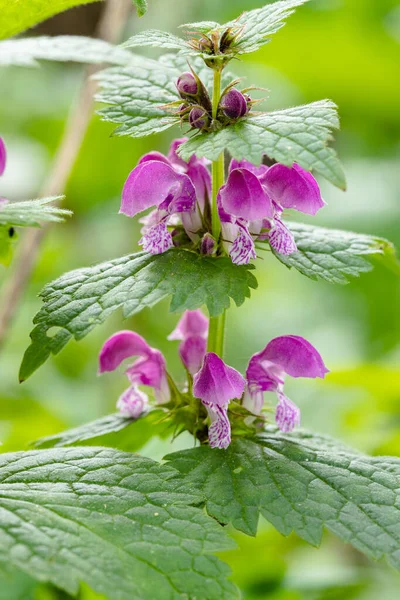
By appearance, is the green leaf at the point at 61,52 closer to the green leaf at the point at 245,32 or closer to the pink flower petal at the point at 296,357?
the green leaf at the point at 245,32

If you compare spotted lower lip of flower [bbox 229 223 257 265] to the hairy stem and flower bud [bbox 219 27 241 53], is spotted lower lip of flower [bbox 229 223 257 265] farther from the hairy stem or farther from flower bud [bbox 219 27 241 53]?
the hairy stem

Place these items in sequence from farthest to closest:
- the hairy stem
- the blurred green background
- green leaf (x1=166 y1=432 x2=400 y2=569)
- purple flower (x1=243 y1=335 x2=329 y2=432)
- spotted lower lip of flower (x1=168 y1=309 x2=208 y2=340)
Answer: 1. the blurred green background
2. the hairy stem
3. spotted lower lip of flower (x1=168 y1=309 x2=208 y2=340)
4. purple flower (x1=243 y1=335 x2=329 y2=432)
5. green leaf (x1=166 y1=432 x2=400 y2=569)

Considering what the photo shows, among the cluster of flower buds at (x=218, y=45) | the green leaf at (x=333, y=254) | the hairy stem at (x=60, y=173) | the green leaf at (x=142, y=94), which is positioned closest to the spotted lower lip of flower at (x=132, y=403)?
the green leaf at (x=333, y=254)

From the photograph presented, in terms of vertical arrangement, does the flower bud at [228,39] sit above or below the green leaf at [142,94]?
above

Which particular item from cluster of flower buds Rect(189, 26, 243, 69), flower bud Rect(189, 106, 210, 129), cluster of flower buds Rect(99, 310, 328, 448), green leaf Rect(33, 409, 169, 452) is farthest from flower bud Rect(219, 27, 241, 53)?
green leaf Rect(33, 409, 169, 452)

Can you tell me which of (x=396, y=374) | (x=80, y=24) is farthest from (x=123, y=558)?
(x=80, y=24)

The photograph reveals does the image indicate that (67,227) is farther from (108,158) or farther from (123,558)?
(123,558)

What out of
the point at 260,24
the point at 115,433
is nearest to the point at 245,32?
the point at 260,24
